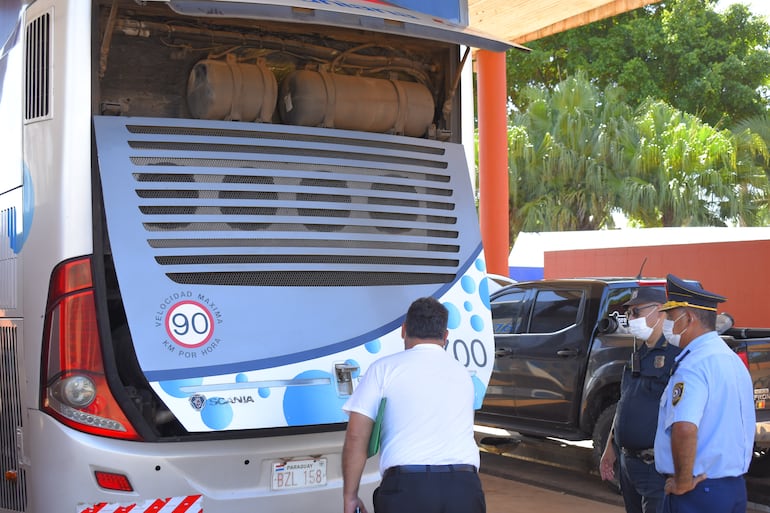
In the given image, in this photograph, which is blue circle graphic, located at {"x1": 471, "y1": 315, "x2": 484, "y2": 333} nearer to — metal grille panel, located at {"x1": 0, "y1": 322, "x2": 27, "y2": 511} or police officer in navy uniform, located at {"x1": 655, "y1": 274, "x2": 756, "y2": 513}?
police officer in navy uniform, located at {"x1": 655, "y1": 274, "x2": 756, "y2": 513}

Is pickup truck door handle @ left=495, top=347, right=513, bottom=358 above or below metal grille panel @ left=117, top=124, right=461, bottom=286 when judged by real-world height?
below

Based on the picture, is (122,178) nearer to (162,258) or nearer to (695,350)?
(162,258)

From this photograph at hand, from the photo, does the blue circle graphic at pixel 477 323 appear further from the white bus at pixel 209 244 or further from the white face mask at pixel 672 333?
the white face mask at pixel 672 333

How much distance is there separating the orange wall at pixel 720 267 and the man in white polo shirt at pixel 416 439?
13.7 metres

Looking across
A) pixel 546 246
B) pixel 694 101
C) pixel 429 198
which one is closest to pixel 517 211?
pixel 546 246

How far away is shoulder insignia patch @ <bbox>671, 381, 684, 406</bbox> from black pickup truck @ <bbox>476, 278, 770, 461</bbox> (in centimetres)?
389

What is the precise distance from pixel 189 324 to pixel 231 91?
4.38ft

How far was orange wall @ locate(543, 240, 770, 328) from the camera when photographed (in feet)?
55.9

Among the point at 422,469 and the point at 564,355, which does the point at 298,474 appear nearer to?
the point at 422,469

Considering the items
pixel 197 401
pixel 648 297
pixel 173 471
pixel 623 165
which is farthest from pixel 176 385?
pixel 623 165

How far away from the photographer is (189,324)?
4836 mm

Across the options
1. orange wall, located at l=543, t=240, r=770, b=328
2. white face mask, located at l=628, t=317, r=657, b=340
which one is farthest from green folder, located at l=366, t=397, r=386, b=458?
orange wall, located at l=543, t=240, r=770, b=328

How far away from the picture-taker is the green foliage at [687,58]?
1352 inches

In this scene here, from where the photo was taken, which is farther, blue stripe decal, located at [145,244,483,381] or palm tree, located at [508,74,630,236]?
palm tree, located at [508,74,630,236]
